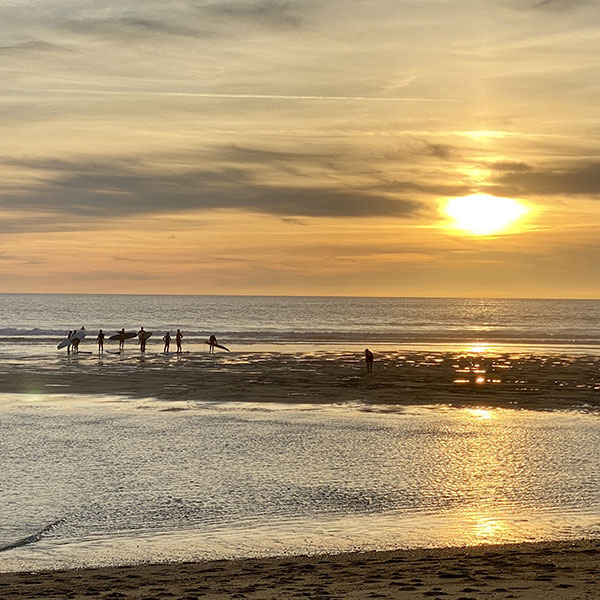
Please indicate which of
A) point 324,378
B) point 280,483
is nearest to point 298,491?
point 280,483

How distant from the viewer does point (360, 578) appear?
415 inches

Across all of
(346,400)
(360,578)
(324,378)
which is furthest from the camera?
(324,378)

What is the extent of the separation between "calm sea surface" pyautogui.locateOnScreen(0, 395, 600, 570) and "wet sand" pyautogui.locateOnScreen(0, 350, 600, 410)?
5.50 meters

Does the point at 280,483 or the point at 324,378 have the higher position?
the point at 324,378

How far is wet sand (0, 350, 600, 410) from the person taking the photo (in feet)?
110

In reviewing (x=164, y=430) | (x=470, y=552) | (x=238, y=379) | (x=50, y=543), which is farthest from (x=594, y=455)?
(x=238, y=379)

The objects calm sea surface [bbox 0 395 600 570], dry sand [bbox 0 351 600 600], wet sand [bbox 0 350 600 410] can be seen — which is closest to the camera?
dry sand [bbox 0 351 600 600]

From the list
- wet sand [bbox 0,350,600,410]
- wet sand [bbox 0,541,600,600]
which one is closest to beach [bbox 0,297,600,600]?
wet sand [bbox 0,541,600,600]

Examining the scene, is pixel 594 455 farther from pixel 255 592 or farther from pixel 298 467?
pixel 255 592

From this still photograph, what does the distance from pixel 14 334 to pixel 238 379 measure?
189 ft

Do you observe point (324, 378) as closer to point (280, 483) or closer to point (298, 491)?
point (280, 483)

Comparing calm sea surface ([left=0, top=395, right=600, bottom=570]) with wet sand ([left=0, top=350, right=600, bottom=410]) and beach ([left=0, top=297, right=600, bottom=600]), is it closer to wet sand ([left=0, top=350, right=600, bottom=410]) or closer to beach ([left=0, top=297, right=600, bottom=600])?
beach ([left=0, top=297, right=600, bottom=600])

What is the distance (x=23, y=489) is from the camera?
54.0ft

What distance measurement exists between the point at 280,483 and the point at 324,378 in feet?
77.9
